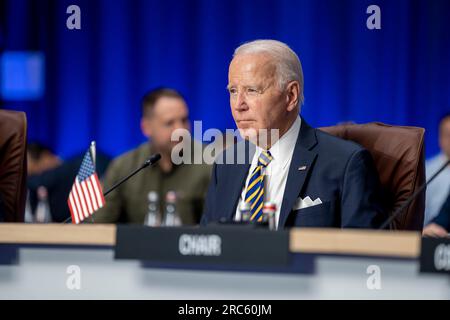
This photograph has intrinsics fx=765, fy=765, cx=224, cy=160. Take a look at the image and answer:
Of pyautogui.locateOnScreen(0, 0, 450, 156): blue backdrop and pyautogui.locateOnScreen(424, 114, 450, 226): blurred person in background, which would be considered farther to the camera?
pyautogui.locateOnScreen(0, 0, 450, 156): blue backdrop

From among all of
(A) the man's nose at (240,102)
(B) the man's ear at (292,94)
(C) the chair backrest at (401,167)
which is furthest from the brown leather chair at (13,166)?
(C) the chair backrest at (401,167)

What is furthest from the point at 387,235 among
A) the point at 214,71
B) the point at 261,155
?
the point at 214,71

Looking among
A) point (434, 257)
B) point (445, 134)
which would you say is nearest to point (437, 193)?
point (445, 134)

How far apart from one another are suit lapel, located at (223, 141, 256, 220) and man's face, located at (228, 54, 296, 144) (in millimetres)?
118

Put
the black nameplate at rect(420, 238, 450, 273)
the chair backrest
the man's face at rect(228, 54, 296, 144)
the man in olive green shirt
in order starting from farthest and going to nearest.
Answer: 1. the man in olive green shirt
2. the man's face at rect(228, 54, 296, 144)
3. the chair backrest
4. the black nameplate at rect(420, 238, 450, 273)

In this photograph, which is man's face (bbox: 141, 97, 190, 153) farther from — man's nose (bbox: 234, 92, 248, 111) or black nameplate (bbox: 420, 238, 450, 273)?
black nameplate (bbox: 420, 238, 450, 273)

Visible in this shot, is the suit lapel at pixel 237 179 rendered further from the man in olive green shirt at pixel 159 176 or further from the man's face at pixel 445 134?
the man's face at pixel 445 134

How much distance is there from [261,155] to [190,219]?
6.70ft

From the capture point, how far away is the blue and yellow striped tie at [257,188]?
2.44 m

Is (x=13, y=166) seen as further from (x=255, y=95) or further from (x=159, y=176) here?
(x=159, y=176)

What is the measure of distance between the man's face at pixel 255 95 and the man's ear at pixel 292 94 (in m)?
0.03

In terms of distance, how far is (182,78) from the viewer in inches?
225

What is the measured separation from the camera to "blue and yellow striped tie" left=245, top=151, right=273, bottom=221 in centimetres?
244

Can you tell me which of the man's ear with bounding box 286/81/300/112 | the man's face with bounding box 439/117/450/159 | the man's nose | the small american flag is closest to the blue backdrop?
the man's face with bounding box 439/117/450/159
